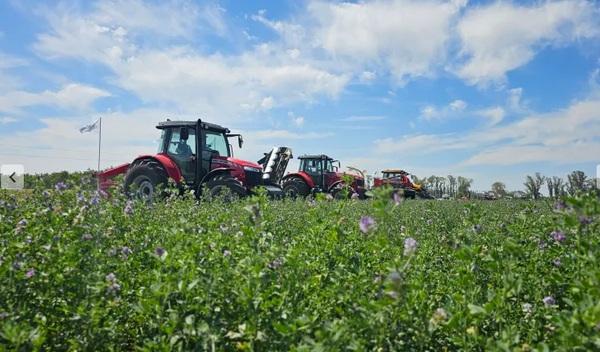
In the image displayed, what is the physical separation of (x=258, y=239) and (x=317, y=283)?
47 cm

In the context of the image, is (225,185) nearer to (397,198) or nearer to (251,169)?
(251,169)

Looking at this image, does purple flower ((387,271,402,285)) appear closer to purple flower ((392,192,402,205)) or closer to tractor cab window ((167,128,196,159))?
purple flower ((392,192,402,205))

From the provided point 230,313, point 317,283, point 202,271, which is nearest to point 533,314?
point 317,283

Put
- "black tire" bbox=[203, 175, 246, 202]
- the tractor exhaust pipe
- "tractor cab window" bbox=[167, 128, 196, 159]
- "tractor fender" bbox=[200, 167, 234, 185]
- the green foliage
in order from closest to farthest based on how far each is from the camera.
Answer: the green foliage, "black tire" bbox=[203, 175, 246, 202], "tractor fender" bbox=[200, 167, 234, 185], "tractor cab window" bbox=[167, 128, 196, 159], the tractor exhaust pipe

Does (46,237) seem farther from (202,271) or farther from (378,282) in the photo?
(378,282)

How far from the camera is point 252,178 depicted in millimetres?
12852

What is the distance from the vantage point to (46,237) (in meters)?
3.03

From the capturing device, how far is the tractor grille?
12.7 metres

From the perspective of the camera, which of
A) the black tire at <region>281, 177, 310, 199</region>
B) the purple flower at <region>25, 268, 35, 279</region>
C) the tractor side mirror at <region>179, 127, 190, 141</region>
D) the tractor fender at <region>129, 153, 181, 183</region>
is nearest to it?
the purple flower at <region>25, 268, 35, 279</region>

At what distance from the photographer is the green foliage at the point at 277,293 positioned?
2.07 m

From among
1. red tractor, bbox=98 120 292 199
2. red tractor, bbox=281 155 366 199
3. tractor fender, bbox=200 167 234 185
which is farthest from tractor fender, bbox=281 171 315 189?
tractor fender, bbox=200 167 234 185

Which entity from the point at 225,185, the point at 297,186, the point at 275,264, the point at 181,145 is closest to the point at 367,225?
the point at 275,264

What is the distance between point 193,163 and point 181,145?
0.73 metres

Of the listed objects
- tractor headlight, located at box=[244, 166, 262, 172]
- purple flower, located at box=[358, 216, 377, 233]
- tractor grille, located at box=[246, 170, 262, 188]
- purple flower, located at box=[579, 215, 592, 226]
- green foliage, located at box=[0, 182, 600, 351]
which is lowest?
green foliage, located at box=[0, 182, 600, 351]
